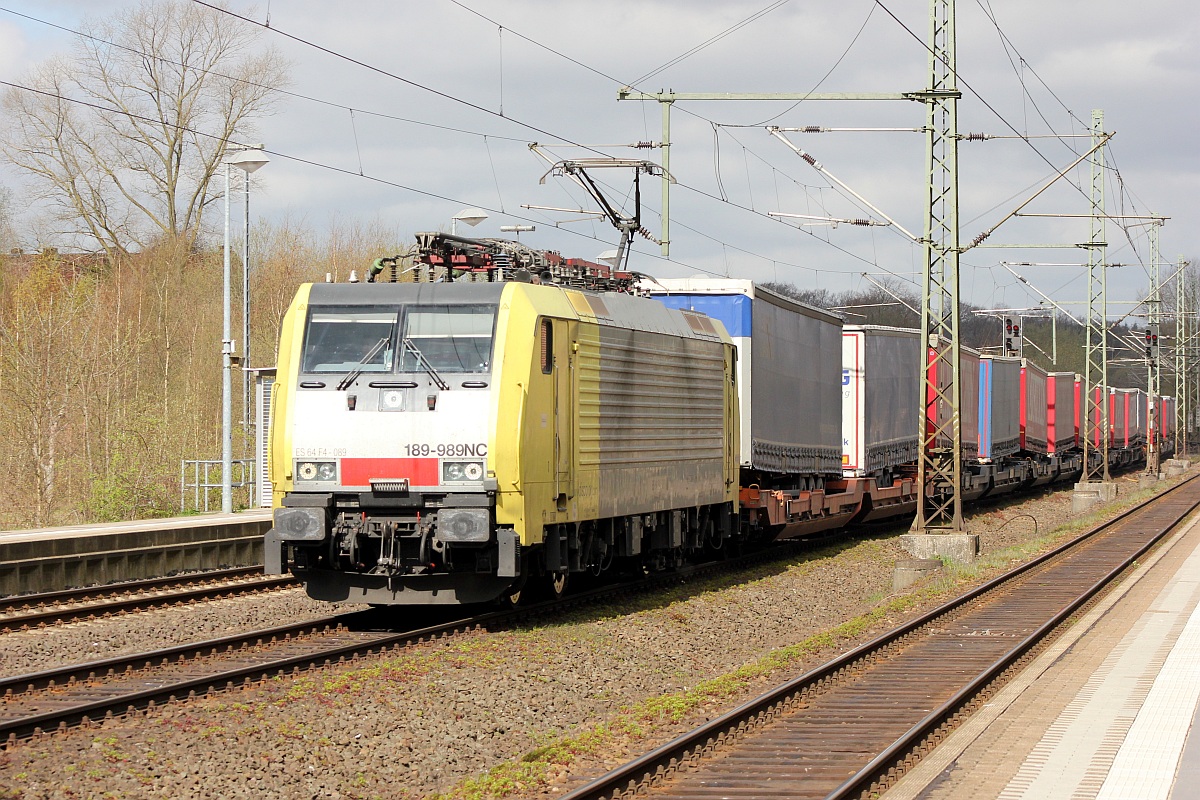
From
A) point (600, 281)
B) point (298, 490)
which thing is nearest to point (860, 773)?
point (298, 490)

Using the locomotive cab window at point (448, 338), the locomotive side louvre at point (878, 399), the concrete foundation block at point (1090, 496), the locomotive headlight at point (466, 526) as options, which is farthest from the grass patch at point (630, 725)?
the concrete foundation block at point (1090, 496)

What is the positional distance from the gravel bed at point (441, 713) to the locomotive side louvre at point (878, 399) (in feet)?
33.5

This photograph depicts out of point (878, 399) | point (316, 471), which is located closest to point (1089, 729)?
point (316, 471)

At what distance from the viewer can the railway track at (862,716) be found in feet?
27.8

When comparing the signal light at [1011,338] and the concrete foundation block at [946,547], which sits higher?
the signal light at [1011,338]

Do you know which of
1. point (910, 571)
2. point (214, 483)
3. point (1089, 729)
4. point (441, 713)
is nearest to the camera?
point (1089, 729)

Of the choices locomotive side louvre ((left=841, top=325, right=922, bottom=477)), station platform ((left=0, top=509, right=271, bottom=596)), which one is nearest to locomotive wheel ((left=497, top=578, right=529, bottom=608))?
station platform ((left=0, top=509, right=271, bottom=596))

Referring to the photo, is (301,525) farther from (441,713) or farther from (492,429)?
(441,713)

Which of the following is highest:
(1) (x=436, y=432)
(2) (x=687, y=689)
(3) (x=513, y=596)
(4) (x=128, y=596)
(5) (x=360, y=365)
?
(5) (x=360, y=365)

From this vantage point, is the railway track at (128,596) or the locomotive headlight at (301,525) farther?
the railway track at (128,596)

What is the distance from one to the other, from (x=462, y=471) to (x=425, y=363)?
1.15 m

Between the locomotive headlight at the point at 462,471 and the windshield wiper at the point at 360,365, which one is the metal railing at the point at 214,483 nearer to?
the windshield wiper at the point at 360,365

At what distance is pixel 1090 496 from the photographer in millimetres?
41219

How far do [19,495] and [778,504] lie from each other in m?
18.1
